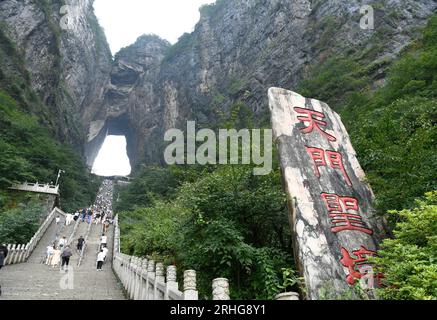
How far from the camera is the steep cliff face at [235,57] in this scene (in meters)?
24.2

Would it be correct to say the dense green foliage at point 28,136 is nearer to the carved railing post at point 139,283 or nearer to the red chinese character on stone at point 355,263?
the carved railing post at point 139,283

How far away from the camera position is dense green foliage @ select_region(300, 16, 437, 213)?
18.1ft

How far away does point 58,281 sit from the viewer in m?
8.61

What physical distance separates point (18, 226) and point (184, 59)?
3886 centimetres

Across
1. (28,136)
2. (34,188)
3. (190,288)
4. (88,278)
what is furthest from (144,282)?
(28,136)

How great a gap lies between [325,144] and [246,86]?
85.4 ft

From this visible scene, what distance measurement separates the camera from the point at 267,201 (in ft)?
20.4

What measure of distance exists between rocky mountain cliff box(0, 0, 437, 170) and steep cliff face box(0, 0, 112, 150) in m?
0.12

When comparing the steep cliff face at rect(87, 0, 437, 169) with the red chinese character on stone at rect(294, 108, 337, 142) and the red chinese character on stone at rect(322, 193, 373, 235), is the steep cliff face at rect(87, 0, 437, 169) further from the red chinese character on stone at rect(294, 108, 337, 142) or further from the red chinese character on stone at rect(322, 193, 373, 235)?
the red chinese character on stone at rect(322, 193, 373, 235)

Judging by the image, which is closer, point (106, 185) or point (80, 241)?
point (80, 241)

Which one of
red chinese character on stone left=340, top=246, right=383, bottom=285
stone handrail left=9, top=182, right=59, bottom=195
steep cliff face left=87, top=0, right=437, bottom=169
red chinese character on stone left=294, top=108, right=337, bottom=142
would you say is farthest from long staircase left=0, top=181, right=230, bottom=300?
steep cliff face left=87, top=0, right=437, bottom=169

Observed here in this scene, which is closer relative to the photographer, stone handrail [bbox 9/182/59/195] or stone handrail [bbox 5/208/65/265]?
stone handrail [bbox 5/208/65/265]
